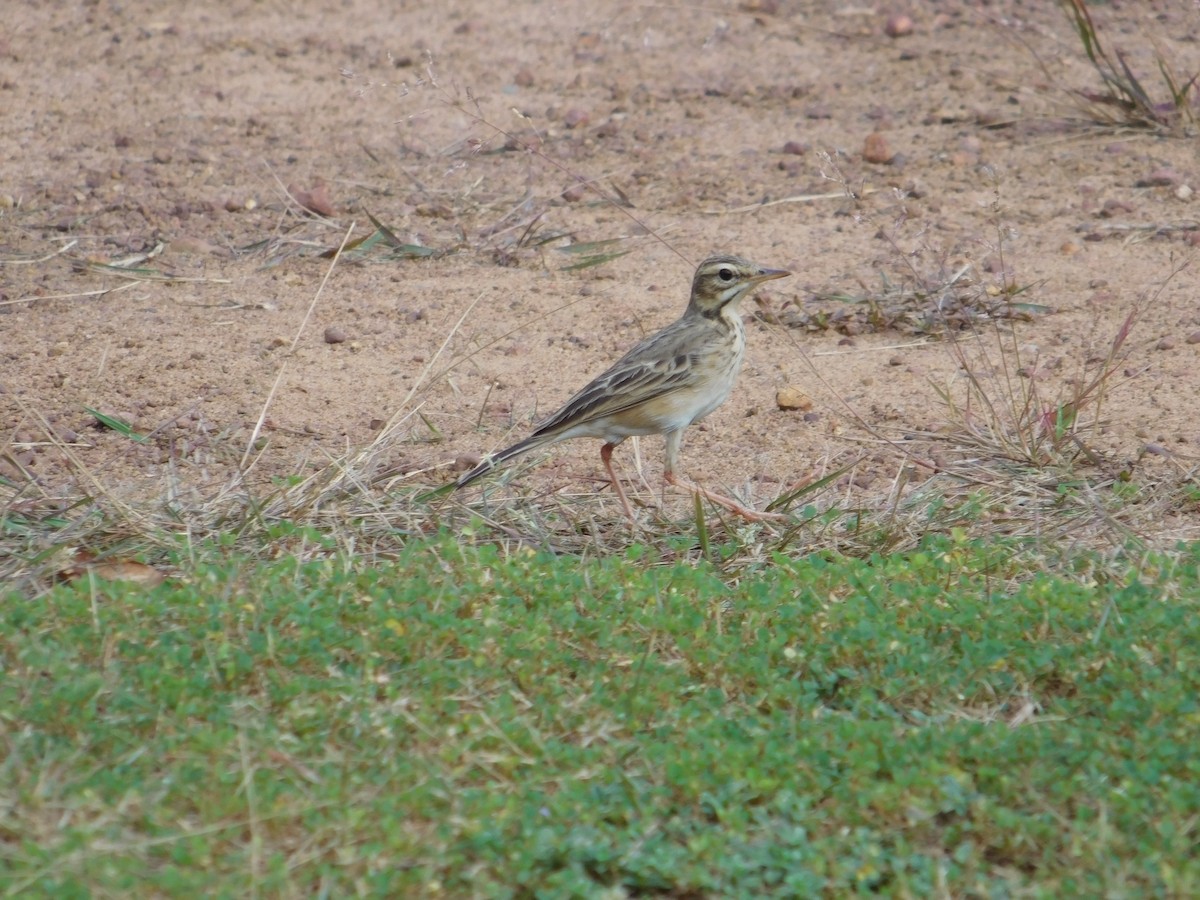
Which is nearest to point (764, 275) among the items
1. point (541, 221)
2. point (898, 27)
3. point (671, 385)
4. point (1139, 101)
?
point (671, 385)

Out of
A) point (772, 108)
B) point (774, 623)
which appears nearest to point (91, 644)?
point (774, 623)

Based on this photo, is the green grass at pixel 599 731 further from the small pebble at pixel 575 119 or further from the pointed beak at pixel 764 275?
the small pebble at pixel 575 119

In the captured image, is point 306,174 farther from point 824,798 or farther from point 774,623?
point 824,798

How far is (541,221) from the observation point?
363 inches

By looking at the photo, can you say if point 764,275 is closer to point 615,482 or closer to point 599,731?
point 615,482

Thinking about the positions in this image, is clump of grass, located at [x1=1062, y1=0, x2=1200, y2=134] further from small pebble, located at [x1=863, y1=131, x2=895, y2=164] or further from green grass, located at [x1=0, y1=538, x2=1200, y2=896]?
green grass, located at [x1=0, y1=538, x2=1200, y2=896]

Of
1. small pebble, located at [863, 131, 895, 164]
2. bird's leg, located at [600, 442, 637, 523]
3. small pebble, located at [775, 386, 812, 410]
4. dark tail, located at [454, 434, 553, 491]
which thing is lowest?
small pebble, located at [775, 386, 812, 410]

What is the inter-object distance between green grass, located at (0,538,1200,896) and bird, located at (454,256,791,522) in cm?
98

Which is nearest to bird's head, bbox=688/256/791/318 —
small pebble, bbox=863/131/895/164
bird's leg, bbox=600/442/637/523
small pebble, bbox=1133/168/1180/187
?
bird's leg, bbox=600/442/637/523

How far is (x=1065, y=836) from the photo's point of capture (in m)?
3.99

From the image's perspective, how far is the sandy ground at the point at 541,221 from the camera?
23.6 ft

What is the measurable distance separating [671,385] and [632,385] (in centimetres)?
17

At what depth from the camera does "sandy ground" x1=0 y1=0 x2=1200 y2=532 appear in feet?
23.6

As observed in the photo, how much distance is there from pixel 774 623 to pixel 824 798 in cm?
102
